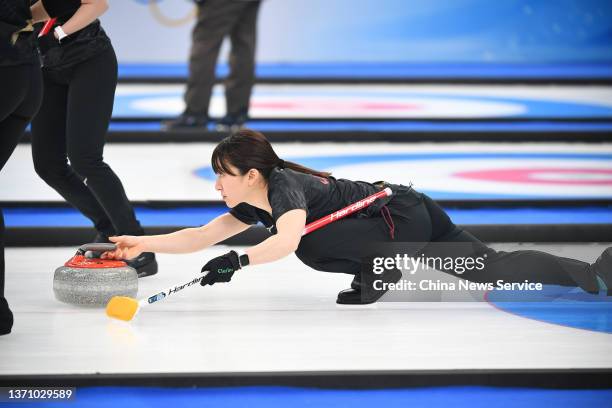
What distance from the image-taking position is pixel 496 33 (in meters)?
10.6

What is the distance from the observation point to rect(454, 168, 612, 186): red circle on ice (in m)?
5.54

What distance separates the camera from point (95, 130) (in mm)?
3588

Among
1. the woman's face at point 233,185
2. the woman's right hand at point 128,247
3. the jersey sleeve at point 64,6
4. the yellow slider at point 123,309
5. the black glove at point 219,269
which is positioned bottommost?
the yellow slider at point 123,309

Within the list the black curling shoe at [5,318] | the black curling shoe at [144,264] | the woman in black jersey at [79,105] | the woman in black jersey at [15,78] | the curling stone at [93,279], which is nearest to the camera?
the woman in black jersey at [15,78]

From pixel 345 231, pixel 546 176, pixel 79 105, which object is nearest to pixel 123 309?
pixel 345 231

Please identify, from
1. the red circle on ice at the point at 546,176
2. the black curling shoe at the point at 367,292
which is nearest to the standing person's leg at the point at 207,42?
the red circle on ice at the point at 546,176

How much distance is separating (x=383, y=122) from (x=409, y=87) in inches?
93.8

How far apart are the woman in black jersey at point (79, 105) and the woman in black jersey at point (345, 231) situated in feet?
1.32

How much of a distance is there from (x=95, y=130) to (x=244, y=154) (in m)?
0.69

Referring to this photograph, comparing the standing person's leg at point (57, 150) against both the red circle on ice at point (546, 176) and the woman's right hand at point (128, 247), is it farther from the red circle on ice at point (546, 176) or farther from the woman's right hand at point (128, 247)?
the red circle on ice at point (546, 176)

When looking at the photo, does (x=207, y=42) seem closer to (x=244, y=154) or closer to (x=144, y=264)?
(x=144, y=264)

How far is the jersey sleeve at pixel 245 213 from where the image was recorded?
10.9ft

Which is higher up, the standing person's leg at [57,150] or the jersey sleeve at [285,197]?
the jersey sleeve at [285,197]

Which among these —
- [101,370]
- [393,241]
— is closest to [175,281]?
[393,241]
